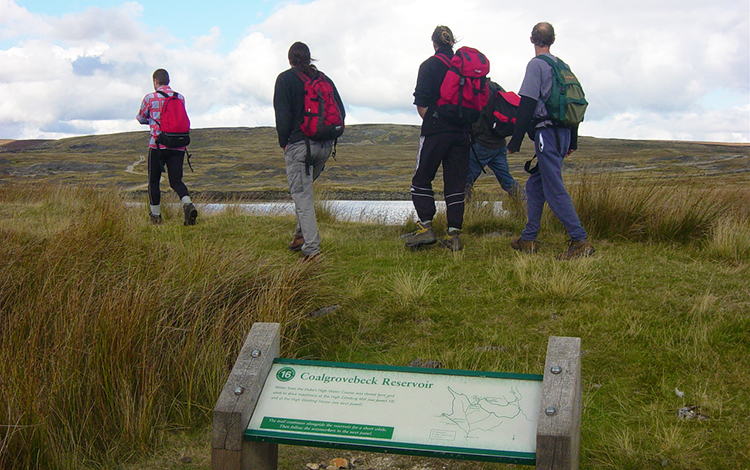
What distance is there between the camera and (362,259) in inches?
273

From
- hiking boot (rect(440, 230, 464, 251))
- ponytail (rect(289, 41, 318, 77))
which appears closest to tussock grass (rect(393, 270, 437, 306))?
hiking boot (rect(440, 230, 464, 251))

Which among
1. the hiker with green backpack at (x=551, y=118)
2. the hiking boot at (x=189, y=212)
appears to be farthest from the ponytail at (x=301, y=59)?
the hiking boot at (x=189, y=212)

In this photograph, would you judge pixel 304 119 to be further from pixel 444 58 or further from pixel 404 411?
pixel 404 411

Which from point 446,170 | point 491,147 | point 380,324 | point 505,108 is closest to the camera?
point 380,324

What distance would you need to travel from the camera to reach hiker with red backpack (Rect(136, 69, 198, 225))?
8680mm

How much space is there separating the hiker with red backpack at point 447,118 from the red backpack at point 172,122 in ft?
11.0

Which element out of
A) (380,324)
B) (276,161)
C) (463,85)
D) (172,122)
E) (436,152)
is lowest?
(276,161)

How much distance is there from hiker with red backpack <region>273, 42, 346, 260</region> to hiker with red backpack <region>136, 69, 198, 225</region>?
100 inches

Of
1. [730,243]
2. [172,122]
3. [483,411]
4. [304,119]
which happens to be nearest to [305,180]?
[304,119]

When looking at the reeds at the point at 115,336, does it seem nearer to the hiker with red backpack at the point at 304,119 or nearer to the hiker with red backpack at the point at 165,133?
the hiker with red backpack at the point at 304,119

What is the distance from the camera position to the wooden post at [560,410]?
2332 millimetres

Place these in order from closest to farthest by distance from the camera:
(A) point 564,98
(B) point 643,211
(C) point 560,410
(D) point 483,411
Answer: (C) point 560,410 → (D) point 483,411 → (A) point 564,98 → (B) point 643,211

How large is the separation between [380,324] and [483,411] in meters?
2.50

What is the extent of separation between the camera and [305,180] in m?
6.58
